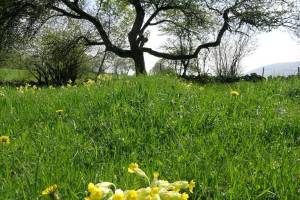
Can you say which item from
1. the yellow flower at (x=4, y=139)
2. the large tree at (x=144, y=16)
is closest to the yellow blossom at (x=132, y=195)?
the yellow flower at (x=4, y=139)

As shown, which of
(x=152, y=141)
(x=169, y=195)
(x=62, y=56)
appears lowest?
(x=152, y=141)

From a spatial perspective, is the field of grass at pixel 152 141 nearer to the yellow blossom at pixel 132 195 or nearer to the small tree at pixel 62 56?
the yellow blossom at pixel 132 195

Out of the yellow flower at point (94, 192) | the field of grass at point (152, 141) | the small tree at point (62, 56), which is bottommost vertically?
the field of grass at point (152, 141)

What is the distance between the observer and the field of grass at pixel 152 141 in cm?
292

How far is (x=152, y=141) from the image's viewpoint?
4137mm

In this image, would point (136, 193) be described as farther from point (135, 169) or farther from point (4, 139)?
point (4, 139)

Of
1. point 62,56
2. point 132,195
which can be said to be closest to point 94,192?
point 132,195

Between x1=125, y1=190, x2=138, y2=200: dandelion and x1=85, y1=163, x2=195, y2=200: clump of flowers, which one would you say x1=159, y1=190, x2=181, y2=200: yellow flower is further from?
x1=125, y1=190, x2=138, y2=200: dandelion

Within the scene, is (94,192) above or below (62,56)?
below

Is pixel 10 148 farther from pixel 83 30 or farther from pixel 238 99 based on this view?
pixel 83 30

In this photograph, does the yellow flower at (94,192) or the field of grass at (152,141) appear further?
the field of grass at (152,141)

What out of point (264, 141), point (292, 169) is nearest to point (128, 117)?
point (264, 141)

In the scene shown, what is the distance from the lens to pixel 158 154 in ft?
12.0

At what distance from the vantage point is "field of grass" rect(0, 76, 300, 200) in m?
2.92
